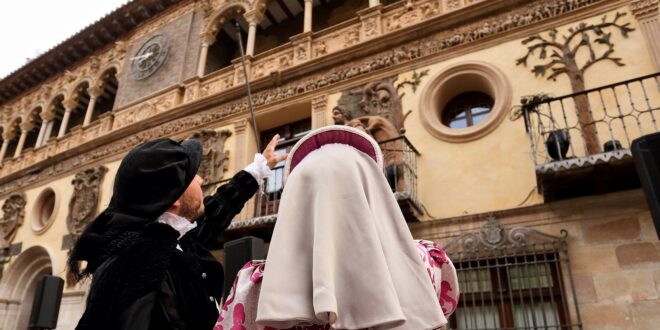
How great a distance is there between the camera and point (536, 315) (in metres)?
5.39

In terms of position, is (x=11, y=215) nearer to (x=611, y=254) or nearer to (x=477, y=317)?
(x=477, y=317)

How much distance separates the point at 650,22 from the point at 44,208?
581 inches

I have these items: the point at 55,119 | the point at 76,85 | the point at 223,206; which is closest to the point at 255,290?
the point at 223,206

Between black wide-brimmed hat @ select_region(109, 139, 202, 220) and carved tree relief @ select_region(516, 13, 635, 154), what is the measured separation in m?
5.56

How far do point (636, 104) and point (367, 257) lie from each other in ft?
18.9

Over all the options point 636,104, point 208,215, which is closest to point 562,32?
point 636,104

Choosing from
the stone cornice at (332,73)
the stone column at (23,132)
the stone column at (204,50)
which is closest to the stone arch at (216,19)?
the stone column at (204,50)

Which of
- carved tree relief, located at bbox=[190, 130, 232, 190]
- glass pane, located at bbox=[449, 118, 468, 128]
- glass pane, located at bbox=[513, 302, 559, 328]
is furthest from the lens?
carved tree relief, located at bbox=[190, 130, 232, 190]

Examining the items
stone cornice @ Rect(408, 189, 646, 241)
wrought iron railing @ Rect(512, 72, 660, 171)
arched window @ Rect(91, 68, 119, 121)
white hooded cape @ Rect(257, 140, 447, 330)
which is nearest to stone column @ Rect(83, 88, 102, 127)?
arched window @ Rect(91, 68, 119, 121)

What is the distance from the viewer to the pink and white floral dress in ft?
4.79

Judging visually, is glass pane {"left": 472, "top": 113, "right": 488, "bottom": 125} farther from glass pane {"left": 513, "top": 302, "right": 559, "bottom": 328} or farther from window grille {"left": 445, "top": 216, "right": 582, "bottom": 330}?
glass pane {"left": 513, "top": 302, "right": 559, "bottom": 328}

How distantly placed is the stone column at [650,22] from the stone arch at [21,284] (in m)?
13.6

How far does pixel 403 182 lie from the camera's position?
655 centimetres

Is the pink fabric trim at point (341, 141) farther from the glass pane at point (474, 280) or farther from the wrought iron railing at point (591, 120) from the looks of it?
the glass pane at point (474, 280)
